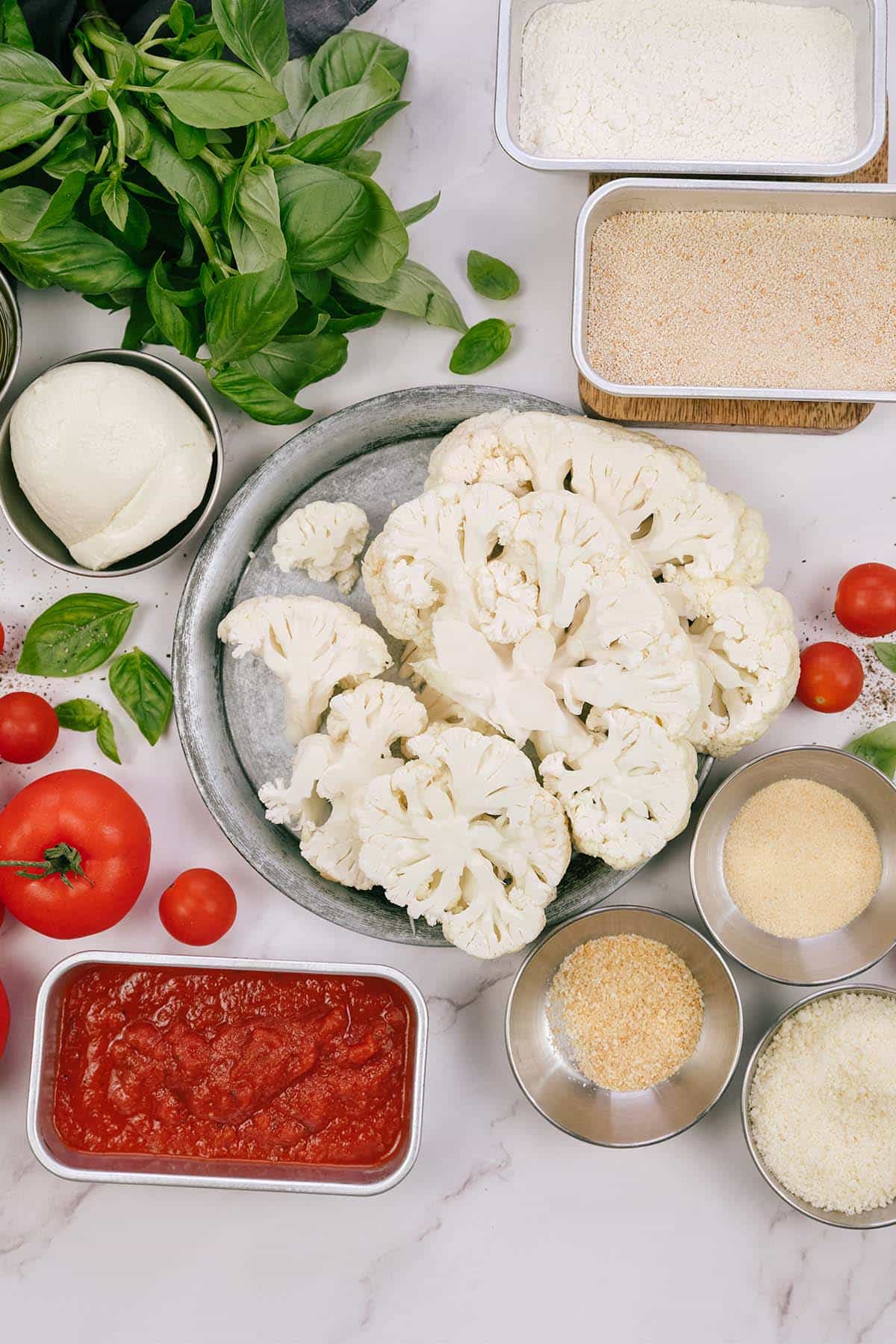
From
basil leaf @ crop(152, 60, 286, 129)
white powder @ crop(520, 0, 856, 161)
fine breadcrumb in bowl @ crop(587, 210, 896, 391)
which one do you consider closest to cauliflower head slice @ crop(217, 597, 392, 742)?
fine breadcrumb in bowl @ crop(587, 210, 896, 391)

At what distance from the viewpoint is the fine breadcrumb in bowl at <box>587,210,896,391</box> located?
5.28 ft

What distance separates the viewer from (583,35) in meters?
1.63

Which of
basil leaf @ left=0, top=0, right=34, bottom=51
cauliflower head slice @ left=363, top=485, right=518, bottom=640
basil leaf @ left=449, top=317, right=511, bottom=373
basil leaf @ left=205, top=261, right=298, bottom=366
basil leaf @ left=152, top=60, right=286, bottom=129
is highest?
basil leaf @ left=0, top=0, right=34, bottom=51

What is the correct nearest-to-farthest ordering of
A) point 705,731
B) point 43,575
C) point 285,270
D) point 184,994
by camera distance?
point 285,270 < point 705,731 < point 184,994 < point 43,575

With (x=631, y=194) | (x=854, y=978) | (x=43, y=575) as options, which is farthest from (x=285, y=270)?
(x=854, y=978)

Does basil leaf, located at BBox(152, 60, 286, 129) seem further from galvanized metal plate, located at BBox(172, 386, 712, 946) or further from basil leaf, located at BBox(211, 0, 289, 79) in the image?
galvanized metal plate, located at BBox(172, 386, 712, 946)

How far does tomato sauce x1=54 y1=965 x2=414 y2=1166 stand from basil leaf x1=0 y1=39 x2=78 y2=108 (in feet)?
3.93

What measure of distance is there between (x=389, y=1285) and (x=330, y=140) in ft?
5.63

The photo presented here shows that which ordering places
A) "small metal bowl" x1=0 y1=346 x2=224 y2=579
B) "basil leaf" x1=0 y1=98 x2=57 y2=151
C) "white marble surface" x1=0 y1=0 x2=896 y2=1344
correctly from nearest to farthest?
"basil leaf" x1=0 y1=98 x2=57 y2=151
"small metal bowl" x1=0 y1=346 x2=224 y2=579
"white marble surface" x1=0 y1=0 x2=896 y2=1344

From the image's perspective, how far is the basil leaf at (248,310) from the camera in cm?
139

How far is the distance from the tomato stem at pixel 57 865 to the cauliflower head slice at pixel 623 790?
70 centimetres

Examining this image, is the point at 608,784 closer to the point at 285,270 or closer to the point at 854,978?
the point at 854,978

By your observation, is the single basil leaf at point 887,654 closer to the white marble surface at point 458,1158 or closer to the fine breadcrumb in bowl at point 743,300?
the white marble surface at point 458,1158

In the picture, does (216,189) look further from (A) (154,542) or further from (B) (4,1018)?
(B) (4,1018)
